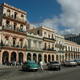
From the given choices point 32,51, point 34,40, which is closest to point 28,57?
point 32,51

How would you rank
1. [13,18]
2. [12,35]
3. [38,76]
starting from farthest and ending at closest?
1. [13,18]
2. [12,35]
3. [38,76]

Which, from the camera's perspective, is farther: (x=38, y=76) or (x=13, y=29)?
(x=13, y=29)

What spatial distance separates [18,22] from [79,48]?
53844mm

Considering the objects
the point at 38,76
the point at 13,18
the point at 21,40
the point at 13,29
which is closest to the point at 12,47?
the point at 21,40

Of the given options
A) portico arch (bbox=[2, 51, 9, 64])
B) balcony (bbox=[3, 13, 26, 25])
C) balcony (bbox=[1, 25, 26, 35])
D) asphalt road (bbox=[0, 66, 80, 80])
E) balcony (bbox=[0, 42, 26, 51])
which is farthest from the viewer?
balcony (bbox=[3, 13, 26, 25])

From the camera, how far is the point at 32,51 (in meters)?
54.2

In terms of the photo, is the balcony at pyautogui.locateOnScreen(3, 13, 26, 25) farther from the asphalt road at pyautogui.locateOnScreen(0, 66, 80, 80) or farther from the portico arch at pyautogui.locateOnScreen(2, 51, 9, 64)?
the asphalt road at pyautogui.locateOnScreen(0, 66, 80, 80)

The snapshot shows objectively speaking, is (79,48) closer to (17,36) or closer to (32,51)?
(32,51)

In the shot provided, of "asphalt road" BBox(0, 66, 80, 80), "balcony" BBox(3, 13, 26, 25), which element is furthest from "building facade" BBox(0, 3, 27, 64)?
"asphalt road" BBox(0, 66, 80, 80)

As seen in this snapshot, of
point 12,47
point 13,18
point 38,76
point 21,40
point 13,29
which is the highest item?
point 13,18

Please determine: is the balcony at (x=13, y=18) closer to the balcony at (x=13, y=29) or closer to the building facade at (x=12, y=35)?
the building facade at (x=12, y=35)

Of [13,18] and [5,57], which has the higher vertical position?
[13,18]

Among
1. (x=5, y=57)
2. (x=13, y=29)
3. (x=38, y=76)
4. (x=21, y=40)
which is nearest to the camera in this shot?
(x=38, y=76)

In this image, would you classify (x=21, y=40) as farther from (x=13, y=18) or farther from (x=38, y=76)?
(x=38, y=76)
